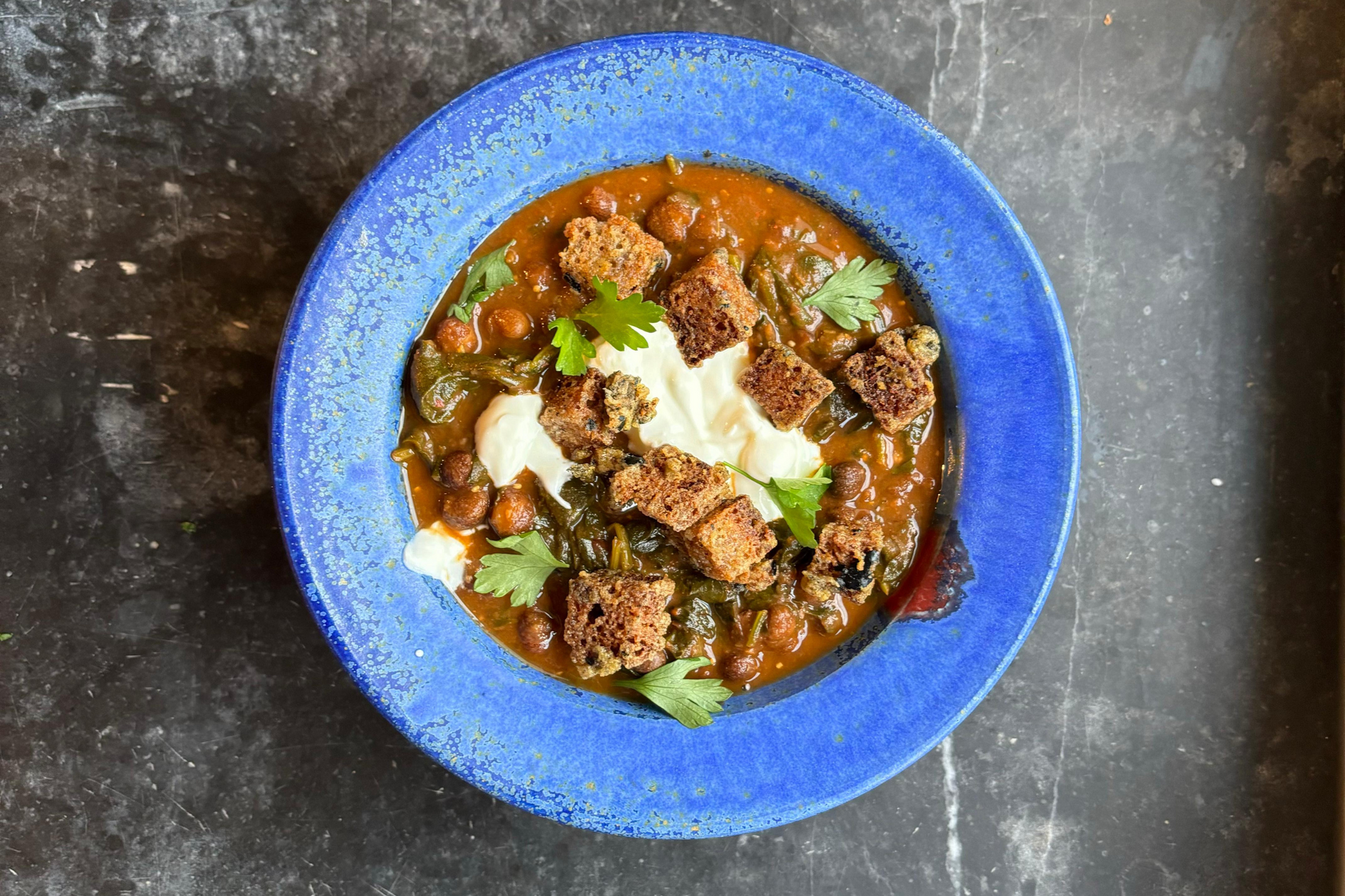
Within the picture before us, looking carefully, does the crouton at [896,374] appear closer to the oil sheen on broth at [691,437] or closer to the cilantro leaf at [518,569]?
the oil sheen on broth at [691,437]

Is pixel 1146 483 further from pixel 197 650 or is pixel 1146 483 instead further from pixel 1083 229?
pixel 197 650

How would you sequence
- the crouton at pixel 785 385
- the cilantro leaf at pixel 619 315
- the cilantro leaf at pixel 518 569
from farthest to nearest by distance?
the cilantro leaf at pixel 518 569, the crouton at pixel 785 385, the cilantro leaf at pixel 619 315

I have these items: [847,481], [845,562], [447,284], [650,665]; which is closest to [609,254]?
[447,284]

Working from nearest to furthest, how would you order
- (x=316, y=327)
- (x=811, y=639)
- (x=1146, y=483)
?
(x=316, y=327), (x=811, y=639), (x=1146, y=483)

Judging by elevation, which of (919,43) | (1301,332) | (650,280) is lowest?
(650,280)

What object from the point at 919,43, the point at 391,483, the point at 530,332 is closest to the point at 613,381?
the point at 530,332

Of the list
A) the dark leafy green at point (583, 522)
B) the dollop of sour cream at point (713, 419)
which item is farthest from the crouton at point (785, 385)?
the dark leafy green at point (583, 522)
